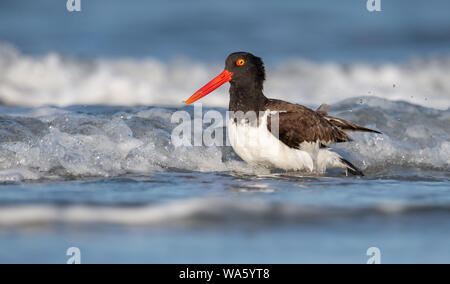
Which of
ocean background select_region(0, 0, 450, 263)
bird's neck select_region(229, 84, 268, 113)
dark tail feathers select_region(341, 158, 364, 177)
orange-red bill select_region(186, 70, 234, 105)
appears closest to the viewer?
ocean background select_region(0, 0, 450, 263)

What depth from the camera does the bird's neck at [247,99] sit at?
21.5ft

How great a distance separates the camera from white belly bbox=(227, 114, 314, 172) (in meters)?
6.21

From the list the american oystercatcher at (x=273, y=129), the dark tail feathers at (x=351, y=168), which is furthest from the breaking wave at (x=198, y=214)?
the dark tail feathers at (x=351, y=168)

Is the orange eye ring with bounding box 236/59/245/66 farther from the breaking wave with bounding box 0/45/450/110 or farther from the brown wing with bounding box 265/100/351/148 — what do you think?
the breaking wave with bounding box 0/45/450/110

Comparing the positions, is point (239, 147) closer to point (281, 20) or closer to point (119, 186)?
point (119, 186)

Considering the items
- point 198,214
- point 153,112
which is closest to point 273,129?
point 198,214

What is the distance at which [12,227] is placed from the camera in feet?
14.0

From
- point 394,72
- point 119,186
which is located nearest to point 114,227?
point 119,186

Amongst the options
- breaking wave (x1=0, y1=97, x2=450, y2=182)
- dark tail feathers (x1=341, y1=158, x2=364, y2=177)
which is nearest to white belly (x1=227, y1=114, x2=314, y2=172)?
breaking wave (x1=0, y1=97, x2=450, y2=182)

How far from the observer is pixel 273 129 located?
6270mm

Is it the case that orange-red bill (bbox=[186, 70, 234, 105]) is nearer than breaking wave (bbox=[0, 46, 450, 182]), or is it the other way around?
breaking wave (bbox=[0, 46, 450, 182])

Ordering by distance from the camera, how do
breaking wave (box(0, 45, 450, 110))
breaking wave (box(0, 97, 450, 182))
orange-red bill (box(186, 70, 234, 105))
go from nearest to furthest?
breaking wave (box(0, 97, 450, 182)) → orange-red bill (box(186, 70, 234, 105)) → breaking wave (box(0, 45, 450, 110))

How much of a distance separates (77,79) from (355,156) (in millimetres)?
8199

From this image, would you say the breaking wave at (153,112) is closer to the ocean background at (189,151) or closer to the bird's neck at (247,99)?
the ocean background at (189,151)
